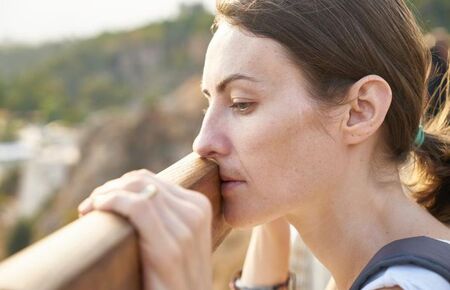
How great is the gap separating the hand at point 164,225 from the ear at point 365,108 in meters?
0.53

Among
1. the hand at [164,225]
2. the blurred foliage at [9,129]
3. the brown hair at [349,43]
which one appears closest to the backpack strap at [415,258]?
the brown hair at [349,43]

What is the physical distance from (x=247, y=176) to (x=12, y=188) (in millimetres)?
36387

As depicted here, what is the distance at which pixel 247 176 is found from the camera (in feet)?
3.34

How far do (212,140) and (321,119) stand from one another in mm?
196

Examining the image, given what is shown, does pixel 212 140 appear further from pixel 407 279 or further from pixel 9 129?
pixel 9 129

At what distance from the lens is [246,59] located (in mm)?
1037

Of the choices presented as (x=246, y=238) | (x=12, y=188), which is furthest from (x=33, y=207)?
(x=246, y=238)

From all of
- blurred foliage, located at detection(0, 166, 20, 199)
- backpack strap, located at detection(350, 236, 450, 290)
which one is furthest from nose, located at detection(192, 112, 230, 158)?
blurred foliage, located at detection(0, 166, 20, 199)

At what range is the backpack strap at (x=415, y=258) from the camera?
0.91 m

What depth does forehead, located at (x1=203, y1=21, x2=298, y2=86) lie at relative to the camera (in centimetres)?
103

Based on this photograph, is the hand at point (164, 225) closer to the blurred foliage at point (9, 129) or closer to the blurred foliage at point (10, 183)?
the blurred foliage at point (10, 183)

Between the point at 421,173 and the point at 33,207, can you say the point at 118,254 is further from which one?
the point at 33,207

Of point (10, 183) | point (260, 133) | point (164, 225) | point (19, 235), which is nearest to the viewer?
point (164, 225)

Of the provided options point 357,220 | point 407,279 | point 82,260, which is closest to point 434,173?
point 357,220
